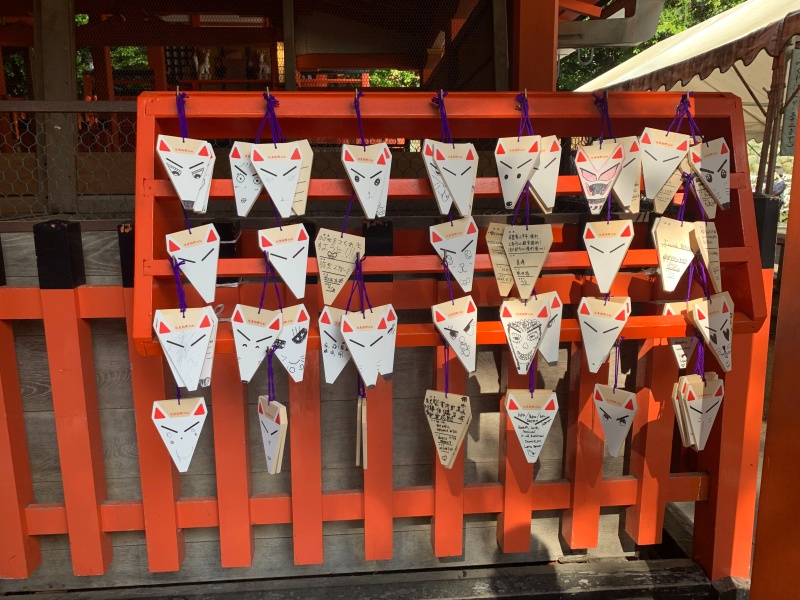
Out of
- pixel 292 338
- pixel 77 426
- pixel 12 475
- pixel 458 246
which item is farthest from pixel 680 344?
pixel 12 475

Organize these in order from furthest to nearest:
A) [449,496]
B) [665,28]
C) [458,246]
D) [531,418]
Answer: [665,28], [449,496], [531,418], [458,246]

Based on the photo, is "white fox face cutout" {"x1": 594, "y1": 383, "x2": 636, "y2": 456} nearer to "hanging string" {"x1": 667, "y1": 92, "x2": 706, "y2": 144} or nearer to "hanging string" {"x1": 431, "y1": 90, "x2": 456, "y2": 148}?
"hanging string" {"x1": 667, "y1": 92, "x2": 706, "y2": 144}

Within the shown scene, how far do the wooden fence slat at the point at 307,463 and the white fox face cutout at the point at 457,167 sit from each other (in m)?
0.65

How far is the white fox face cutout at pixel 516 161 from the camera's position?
1317 mm

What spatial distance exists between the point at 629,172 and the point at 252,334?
1.03 metres

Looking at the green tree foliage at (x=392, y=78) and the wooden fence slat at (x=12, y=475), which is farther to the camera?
the green tree foliage at (x=392, y=78)

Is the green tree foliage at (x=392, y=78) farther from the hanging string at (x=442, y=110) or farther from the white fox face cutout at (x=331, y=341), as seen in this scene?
the white fox face cutout at (x=331, y=341)

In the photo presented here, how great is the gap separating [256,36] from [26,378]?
13.0 ft

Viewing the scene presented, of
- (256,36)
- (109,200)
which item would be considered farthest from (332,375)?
(256,36)

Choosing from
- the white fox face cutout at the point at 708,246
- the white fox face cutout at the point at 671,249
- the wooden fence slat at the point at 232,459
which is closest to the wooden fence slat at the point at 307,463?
the wooden fence slat at the point at 232,459

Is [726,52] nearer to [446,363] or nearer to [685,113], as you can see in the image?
[685,113]

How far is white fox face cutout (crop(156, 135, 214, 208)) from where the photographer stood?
1257 millimetres

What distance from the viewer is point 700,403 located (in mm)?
1540

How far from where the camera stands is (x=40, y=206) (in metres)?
3.21
